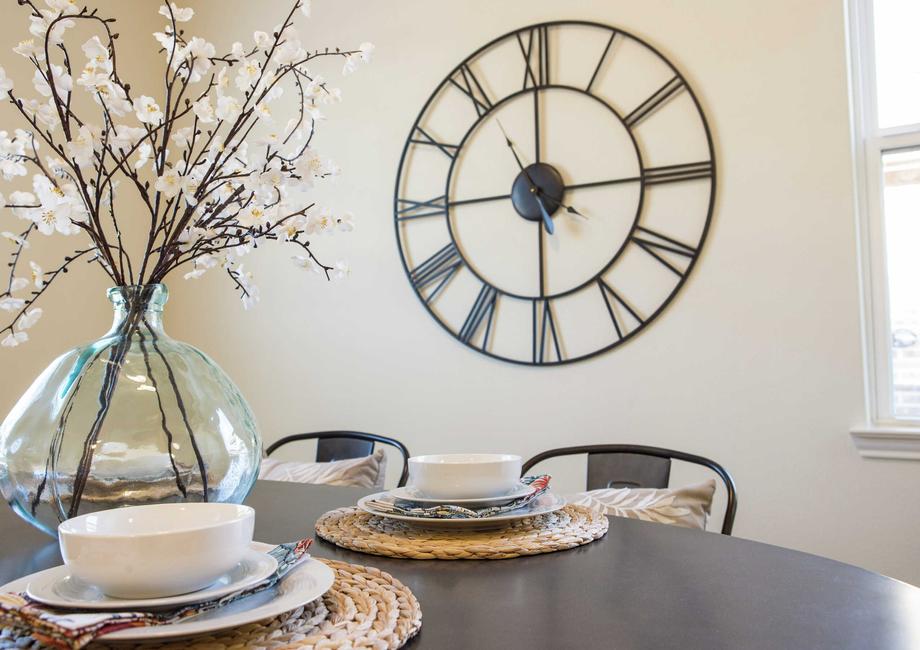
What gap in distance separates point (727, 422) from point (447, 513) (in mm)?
1625

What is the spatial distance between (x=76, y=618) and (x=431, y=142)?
2563 mm

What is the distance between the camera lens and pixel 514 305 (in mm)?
2701

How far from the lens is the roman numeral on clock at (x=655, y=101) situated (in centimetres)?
244

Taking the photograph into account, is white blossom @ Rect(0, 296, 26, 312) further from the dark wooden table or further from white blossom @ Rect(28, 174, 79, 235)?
the dark wooden table

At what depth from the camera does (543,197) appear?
2.63 m

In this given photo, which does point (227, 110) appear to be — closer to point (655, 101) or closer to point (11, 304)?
point (11, 304)

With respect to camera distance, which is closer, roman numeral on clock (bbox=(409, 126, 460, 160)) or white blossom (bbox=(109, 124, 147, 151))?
white blossom (bbox=(109, 124, 147, 151))

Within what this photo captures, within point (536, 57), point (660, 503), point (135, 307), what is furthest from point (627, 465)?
point (536, 57)

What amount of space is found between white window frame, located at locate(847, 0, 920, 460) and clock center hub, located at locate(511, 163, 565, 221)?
88 cm

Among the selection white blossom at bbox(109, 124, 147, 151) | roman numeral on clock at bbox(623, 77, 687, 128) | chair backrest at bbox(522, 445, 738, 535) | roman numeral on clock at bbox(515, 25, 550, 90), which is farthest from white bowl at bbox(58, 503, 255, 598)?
roman numeral on clock at bbox(515, 25, 550, 90)

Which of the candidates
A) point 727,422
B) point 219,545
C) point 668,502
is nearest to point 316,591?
point 219,545

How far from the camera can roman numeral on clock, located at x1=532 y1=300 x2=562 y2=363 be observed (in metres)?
2.63

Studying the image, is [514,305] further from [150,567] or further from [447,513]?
[150,567]

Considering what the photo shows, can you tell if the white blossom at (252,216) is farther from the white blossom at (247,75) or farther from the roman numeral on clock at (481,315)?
the roman numeral on clock at (481,315)
